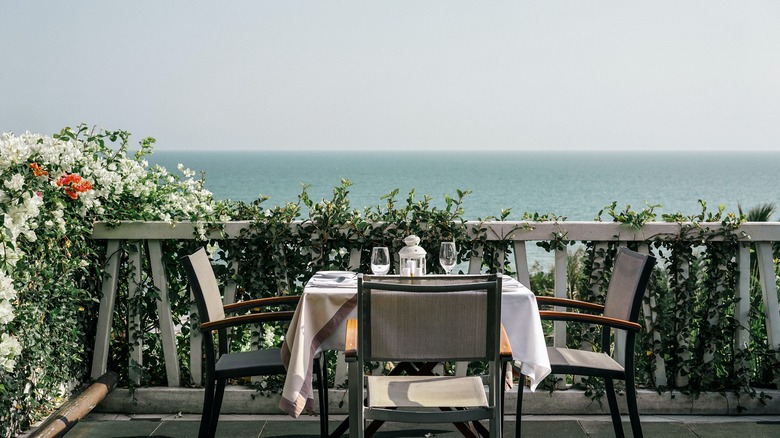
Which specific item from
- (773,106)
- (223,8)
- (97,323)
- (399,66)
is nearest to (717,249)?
(97,323)

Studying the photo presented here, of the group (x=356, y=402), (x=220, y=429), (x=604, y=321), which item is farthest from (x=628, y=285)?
(x=220, y=429)

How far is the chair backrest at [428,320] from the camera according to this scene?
2.55 meters

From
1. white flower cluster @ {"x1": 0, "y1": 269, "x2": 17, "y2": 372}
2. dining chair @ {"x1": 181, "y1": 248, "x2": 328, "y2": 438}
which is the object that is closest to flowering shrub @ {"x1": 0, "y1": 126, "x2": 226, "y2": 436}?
white flower cluster @ {"x1": 0, "y1": 269, "x2": 17, "y2": 372}

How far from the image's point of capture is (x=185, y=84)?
185ft

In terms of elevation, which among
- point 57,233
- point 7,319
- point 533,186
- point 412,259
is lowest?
point 533,186

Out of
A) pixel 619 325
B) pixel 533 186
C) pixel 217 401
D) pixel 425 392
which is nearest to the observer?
pixel 425 392

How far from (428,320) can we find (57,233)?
1848 mm

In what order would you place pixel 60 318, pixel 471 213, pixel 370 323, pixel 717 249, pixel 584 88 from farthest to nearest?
1. pixel 584 88
2. pixel 471 213
3. pixel 717 249
4. pixel 60 318
5. pixel 370 323

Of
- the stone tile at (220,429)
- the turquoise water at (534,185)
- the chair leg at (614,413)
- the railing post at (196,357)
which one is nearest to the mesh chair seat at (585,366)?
the chair leg at (614,413)

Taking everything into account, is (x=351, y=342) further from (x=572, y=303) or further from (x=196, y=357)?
(x=196, y=357)

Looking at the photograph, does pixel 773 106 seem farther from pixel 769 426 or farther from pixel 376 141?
pixel 769 426

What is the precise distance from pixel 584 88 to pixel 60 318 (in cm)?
6047

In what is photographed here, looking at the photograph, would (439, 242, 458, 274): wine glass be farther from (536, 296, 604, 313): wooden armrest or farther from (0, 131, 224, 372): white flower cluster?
(0, 131, 224, 372): white flower cluster

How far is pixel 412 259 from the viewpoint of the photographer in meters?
3.45
